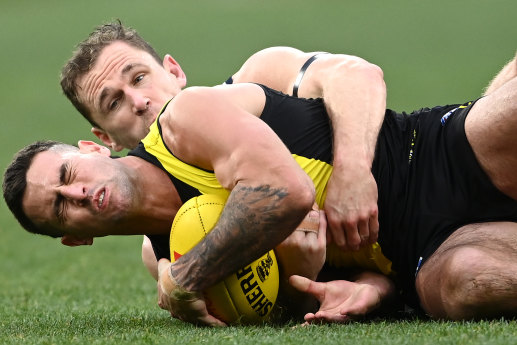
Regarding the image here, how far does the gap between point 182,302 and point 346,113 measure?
1455mm

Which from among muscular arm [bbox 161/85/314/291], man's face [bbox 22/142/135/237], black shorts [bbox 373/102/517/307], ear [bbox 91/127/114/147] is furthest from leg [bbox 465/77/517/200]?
ear [bbox 91/127/114/147]

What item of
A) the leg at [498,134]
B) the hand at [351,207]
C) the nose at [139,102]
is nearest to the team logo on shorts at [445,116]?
the leg at [498,134]

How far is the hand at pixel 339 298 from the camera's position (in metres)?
4.86

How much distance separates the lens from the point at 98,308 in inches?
250

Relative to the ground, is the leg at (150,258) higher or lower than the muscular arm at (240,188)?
lower

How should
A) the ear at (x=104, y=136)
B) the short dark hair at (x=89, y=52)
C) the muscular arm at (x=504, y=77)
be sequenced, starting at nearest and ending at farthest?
the muscular arm at (x=504, y=77) < the short dark hair at (x=89, y=52) < the ear at (x=104, y=136)

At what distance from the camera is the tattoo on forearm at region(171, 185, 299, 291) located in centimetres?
454

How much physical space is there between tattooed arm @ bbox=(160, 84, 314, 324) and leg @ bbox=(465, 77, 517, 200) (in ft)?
3.44

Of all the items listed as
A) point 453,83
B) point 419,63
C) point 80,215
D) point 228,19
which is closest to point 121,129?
point 80,215

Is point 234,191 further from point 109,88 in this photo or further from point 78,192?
point 109,88

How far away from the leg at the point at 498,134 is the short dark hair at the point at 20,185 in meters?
2.36

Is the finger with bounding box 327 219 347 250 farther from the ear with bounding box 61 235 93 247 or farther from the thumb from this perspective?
the ear with bounding box 61 235 93 247

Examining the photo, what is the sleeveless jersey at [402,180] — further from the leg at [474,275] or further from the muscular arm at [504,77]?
the muscular arm at [504,77]

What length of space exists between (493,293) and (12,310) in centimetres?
326
